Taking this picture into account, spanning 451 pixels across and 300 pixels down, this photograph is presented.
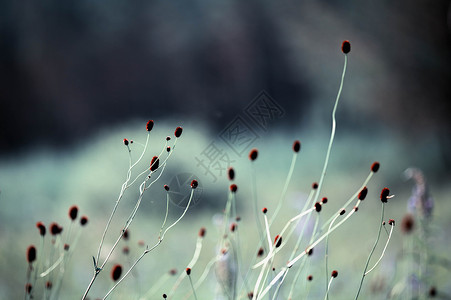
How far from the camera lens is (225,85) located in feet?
5.63

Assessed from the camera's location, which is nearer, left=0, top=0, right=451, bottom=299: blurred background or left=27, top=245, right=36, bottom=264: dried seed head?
left=27, top=245, right=36, bottom=264: dried seed head

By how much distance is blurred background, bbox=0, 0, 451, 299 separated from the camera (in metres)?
1.59

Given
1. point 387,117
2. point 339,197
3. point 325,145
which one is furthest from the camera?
point 387,117

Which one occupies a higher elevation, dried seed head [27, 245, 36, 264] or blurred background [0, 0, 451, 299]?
blurred background [0, 0, 451, 299]

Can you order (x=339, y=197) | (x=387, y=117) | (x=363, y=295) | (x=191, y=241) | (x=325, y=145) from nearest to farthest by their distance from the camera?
(x=363, y=295) < (x=191, y=241) < (x=339, y=197) < (x=325, y=145) < (x=387, y=117)

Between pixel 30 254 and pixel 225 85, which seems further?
pixel 225 85

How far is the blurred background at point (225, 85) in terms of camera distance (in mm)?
1591

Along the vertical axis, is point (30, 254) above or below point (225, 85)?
below

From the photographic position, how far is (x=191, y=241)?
1374 millimetres

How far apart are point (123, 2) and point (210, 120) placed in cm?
59

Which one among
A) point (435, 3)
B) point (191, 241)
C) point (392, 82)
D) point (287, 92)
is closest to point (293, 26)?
point (287, 92)

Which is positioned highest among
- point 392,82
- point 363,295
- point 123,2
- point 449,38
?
point 123,2

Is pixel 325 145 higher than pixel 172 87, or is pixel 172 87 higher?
pixel 172 87

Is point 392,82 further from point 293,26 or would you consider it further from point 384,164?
point 293,26
